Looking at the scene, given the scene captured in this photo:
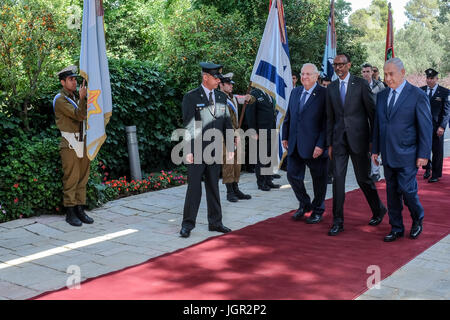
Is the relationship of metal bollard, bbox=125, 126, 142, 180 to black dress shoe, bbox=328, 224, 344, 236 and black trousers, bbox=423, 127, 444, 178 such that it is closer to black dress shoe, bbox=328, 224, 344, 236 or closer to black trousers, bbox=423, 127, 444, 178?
black dress shoe, bbox=328, 224, 344, 236

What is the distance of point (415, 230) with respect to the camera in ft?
18.1

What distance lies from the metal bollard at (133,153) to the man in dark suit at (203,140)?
3130 mm

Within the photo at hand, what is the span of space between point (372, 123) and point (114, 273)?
11.1 feet

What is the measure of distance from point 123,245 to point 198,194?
107cm

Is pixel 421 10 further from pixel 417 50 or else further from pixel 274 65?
pixel 274 65

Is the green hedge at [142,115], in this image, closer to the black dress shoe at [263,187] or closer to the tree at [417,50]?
the black dress shoe at [263,187]

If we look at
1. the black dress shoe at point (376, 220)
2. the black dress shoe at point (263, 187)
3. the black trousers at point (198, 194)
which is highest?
the black trousers at point (198, 194)

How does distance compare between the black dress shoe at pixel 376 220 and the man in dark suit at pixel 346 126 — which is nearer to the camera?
the man in dark suit at pixel 346 126

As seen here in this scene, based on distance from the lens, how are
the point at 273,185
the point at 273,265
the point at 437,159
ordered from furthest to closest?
the point at 437,159 < the point at 273,185 < the point at 273,265

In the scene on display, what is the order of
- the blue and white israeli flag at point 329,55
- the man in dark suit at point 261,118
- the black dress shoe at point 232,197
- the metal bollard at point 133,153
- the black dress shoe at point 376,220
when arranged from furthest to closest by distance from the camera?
the blue and white israeli flag at point 329,55 → the metal bollard at point 133,153 → the man in dark suit at point 261,118 → the black dress shoe at point 232,197 → the black dress shoe at point 376,220

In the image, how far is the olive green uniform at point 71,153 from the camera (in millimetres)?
6270

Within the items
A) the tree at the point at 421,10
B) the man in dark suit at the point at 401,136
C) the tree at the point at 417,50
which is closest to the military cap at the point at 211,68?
the man in dark suit at the point at 401,136

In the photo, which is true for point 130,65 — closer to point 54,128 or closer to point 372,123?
point 54,128

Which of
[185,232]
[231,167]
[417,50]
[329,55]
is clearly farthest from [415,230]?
[417,50]
